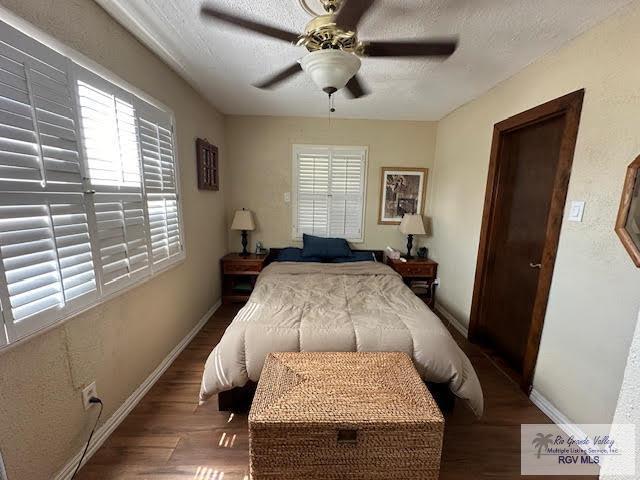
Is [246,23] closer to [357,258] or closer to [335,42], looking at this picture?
[335,42]

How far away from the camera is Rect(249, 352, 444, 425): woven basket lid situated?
110cm

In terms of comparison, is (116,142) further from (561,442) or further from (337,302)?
(561,442)

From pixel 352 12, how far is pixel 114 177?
159cm

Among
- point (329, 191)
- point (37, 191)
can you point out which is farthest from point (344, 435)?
point (329, 191)

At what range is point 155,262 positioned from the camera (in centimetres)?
188

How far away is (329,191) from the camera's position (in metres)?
3.43

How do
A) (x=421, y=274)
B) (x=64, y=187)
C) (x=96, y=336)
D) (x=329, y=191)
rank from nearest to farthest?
(x=64, y=187)
(x=96, y=336)
(x=421, y=274)
(x=329, y=191)

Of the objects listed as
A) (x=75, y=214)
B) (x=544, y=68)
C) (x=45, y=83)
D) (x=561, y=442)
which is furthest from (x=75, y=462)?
(x=544, y=68)

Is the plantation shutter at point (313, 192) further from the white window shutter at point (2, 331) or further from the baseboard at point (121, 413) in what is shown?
the white window shutter at point (2, 331)

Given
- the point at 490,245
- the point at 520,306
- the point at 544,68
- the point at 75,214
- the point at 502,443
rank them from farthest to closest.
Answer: the point at 490,245 < the point at 520,306 < the point at 544,68 < the point at 502,443 < the point at 75,214

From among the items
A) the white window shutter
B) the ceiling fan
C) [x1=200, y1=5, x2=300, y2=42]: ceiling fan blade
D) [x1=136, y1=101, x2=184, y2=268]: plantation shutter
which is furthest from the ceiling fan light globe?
the white window shutter

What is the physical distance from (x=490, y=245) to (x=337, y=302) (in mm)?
1530

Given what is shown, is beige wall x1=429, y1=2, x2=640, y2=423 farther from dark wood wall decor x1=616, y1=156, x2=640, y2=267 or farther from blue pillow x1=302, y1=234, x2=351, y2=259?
blue pillow x1=302, y1=234, x2=351, y2=259

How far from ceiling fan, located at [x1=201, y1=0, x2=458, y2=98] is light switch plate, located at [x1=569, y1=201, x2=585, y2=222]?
1177 millimetres
